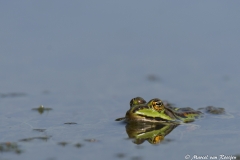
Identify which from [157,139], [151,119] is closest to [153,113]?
[151,119]

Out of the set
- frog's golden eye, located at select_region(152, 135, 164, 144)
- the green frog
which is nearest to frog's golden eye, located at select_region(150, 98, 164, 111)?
the green frog

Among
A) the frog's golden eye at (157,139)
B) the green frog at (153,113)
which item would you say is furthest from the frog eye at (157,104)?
the frog's golden eye at (157,139)

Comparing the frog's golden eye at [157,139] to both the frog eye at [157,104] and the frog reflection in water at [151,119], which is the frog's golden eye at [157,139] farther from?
the frog eye at [157,104]

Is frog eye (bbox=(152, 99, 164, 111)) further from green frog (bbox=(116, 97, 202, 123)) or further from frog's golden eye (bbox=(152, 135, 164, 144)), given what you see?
frog's golden eye (bbox=(152, 135, 164, 144))

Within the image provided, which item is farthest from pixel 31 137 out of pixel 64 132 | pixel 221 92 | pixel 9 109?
pixel 221 92

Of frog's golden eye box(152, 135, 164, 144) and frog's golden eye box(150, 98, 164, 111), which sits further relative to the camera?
frog's golden eye box(150, 98, 164, 111)

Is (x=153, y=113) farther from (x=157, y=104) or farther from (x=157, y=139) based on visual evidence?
(x=157, y=139)

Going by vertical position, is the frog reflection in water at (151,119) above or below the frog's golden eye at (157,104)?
below

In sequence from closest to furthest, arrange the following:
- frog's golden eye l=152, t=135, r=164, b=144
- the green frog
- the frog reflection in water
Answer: frog's golden eye l=152, t=135, r=164, b=144 → the frog reflection in water → the green frog
